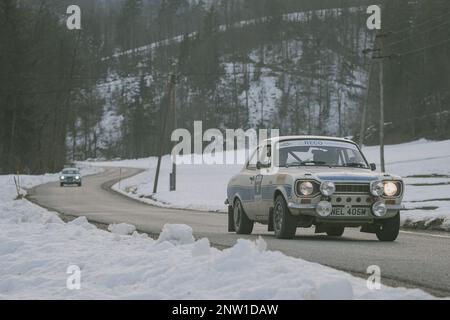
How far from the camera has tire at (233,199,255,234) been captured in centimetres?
1378

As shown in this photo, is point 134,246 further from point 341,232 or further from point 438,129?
point 438,129

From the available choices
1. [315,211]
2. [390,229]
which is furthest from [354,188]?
[390,229]

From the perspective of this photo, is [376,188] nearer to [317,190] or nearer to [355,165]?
[317,190]

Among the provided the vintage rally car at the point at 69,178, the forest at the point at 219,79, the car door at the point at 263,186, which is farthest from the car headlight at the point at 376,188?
the vintage rally car at the point at 69,178

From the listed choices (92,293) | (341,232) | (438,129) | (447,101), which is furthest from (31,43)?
(92,293)

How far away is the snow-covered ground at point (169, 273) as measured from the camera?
209 inches

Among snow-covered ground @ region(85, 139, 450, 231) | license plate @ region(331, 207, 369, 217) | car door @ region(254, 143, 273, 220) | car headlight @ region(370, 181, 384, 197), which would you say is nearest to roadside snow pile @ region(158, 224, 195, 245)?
license plate @ region(331, 207, 369, 217)

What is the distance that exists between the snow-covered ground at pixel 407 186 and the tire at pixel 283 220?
16.9 feet

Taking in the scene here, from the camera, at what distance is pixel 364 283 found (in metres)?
5.95

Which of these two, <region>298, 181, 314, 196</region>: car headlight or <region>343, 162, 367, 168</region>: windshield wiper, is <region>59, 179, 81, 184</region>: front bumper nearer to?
<region>343, 162, 367, 168</region>: windshield wiper

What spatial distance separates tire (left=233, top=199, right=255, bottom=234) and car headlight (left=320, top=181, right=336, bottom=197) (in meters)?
2.77

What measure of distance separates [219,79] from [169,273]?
154m

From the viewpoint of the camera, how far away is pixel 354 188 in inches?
447
